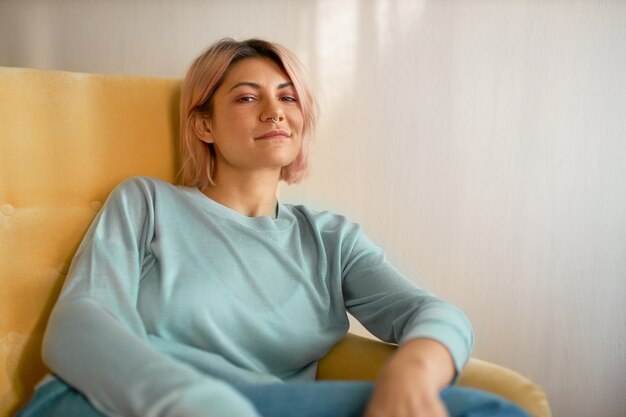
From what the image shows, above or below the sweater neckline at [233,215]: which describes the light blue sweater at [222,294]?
below

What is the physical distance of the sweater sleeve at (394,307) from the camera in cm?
106

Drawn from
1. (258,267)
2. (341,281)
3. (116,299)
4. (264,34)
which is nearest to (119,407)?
(116,299)

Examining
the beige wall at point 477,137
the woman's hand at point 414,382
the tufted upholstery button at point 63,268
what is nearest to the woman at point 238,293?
the woman's hand at point 414,382

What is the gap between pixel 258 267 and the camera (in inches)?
49.5

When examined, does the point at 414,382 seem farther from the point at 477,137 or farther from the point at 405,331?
the point at 477,137

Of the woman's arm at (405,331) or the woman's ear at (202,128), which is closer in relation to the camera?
the woman's arm at (405,331)

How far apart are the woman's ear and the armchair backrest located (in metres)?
0.08

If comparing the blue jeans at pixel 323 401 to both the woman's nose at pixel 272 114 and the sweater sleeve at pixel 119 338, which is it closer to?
the sweater sleeve at pixel 119 338

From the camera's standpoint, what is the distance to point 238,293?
1.21m

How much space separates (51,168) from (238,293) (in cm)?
44

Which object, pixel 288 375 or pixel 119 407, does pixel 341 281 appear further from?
pixel 119 407

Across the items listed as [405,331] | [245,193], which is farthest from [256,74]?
[405,331]

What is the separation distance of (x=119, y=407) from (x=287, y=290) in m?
0.44

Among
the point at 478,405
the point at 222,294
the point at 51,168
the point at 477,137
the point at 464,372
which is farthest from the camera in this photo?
the point at 477,137
